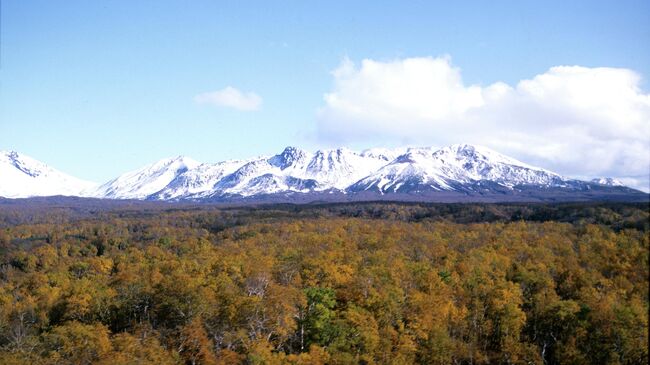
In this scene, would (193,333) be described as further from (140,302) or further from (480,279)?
(480,279)

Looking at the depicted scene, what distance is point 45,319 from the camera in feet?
161

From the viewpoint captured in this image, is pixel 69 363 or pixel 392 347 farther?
pixel 392 347

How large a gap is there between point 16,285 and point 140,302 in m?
34.4

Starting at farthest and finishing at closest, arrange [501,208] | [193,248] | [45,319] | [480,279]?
1. [501,208]
2. [193,248]
3. [480,279]
4. [45,319]

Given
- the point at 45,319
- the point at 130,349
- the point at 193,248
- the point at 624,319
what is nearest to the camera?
the point at 130,349

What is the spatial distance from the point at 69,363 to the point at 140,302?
1223cm

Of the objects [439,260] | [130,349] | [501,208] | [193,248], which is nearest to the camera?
[130,349]

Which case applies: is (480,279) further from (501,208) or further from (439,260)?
(501,208)

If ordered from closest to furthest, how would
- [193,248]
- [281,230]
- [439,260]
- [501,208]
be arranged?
1. [439,260]
2. [193,248]
3. [281,230]
4. [501,208]

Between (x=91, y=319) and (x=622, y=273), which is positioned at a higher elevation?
(x=622, y=273)

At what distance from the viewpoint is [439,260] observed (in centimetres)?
7000

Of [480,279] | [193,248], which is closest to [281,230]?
[193,248]

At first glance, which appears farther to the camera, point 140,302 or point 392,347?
point 140,302

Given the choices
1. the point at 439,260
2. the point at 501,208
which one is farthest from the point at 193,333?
the point at 501,208
